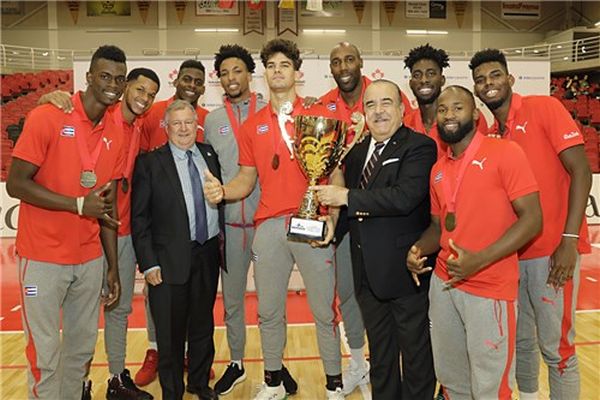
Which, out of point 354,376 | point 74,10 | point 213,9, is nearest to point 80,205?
point 354,376

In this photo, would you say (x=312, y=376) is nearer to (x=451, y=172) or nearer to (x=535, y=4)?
(x=451, y=172)

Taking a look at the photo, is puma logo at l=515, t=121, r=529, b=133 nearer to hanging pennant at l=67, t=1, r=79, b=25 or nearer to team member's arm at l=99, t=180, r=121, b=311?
team member's arm at l=99, t=180, r=121, b=311

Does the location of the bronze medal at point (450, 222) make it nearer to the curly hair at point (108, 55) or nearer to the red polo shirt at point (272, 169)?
the red polo shirt at point (272, 169)

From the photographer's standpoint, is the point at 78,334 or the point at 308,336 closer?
the point at 78,334

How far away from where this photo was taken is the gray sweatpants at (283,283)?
3129mm

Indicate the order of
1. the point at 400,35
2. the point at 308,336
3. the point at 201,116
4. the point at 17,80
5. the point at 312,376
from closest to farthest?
the point at 312,376, the point at 201,116, the point at 308,336, the point at 17,80, the point at 400,35

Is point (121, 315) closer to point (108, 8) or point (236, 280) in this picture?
point (236, 280)

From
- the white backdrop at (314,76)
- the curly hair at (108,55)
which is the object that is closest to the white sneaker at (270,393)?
the curly hair at (108,55)

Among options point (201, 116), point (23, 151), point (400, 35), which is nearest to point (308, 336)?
point (201, 116)

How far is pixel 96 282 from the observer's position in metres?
2.89

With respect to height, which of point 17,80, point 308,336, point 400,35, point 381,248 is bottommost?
point 308,336

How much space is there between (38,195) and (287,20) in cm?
1944

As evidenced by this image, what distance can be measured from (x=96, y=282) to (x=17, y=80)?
55.3ft

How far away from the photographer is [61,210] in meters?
2.62
